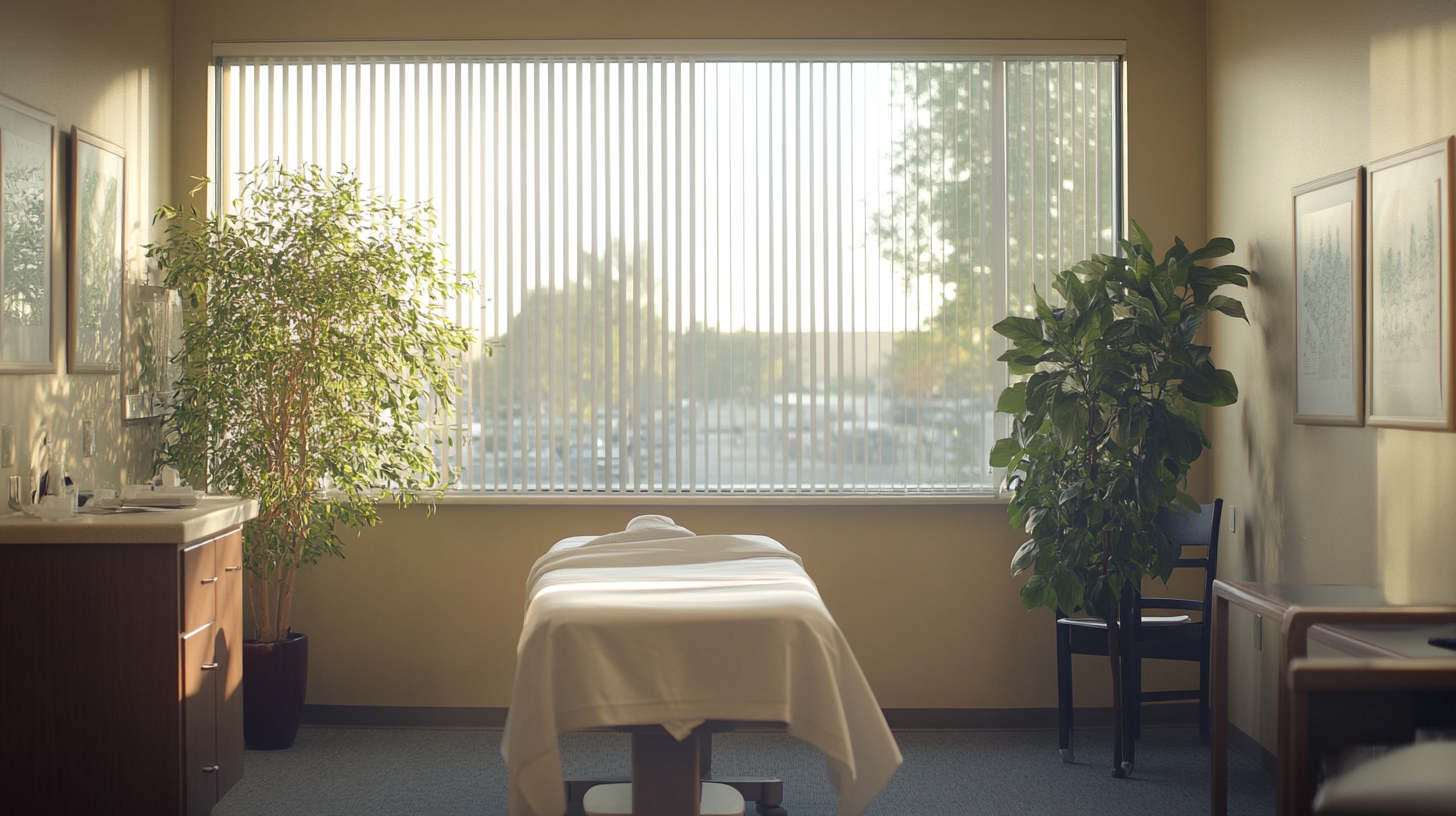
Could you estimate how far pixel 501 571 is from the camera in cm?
420

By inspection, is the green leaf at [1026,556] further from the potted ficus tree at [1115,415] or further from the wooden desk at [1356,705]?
the wooden desk at [1356,705]

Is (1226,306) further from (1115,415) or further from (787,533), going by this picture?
(787,533)

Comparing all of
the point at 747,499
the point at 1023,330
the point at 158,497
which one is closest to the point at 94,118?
Answer: the point at 158,497

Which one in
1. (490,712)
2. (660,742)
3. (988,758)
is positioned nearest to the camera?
(660,742)

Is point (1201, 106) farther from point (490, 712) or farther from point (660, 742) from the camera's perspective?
point (490, 712)

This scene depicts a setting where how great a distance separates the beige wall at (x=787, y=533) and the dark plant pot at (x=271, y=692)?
0.37 meters

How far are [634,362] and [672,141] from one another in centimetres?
92

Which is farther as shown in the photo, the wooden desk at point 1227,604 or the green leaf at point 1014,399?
the green leaf at point 1014,399

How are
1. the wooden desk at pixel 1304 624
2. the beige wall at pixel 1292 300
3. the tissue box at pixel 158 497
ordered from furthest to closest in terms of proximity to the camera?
the tissue box at pixel 158 497 → the beige wall at pixel 1292 300 → the wooden desk at pixel 1304 624

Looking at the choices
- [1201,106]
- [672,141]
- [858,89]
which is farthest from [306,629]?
[1201,106]

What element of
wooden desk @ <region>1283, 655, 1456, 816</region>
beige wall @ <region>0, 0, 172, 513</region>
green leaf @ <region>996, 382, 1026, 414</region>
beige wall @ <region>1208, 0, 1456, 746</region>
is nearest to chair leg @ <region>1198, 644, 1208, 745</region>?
beige wall @ <region>1208, 0, 1456, 746</region>

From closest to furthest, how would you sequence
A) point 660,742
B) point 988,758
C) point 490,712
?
point 660,742
point 988,758
point 490,712

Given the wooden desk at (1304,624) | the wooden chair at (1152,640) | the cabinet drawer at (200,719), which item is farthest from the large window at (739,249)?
the wooden desk at (1304,624)

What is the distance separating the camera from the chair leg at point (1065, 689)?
12.2ft
